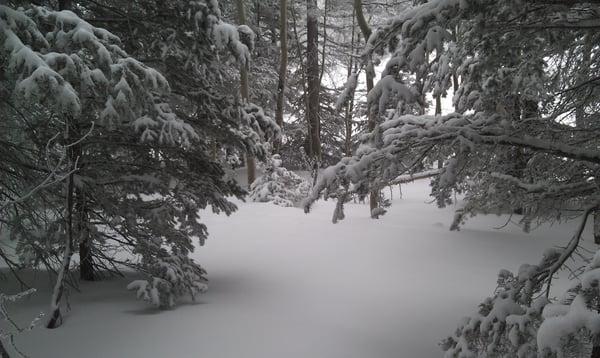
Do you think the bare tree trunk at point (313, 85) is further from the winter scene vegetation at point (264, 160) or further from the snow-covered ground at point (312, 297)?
the winter scene vegetation at point (264, 160)

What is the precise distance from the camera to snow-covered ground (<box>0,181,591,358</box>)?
409 cm

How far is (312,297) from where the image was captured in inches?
223

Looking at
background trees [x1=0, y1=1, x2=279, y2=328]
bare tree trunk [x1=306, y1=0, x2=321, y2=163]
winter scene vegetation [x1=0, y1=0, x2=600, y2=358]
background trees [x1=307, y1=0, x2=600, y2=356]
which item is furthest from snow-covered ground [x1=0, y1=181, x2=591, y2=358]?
bare tree trunk [x1=306, y1=0, x2=321, y2=163]

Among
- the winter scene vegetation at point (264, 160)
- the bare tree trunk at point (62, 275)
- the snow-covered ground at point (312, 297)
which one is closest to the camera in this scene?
the winter scene vegetation at point (264, 160)

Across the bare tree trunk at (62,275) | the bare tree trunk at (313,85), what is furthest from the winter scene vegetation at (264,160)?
the bare tree trunk at (313,85)

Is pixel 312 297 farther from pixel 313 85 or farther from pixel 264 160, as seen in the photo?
pixel 313 85

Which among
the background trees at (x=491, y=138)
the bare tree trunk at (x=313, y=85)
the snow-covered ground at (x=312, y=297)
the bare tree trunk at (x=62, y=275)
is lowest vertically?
the snow-covered ground at (x=312, y=297)

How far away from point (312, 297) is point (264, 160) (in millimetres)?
1963

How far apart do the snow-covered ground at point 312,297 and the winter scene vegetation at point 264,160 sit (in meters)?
0.04

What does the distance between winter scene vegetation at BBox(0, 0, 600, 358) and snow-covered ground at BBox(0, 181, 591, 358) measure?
0.04m

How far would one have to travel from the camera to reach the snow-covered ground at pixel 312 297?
4094 mm

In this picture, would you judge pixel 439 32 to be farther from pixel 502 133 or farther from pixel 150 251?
pixel 150 251

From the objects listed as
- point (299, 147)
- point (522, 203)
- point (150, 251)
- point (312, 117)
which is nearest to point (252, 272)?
point (150, 251)

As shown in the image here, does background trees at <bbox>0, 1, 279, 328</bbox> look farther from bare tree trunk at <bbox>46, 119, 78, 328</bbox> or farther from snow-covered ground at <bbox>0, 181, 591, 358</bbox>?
snow-covered ground at <bbox>0, 181, 591, 358</bbox>
